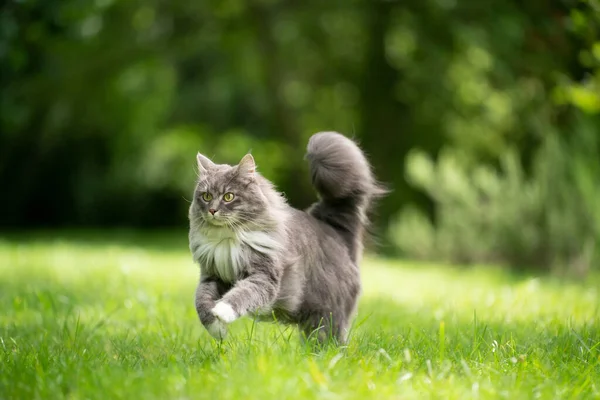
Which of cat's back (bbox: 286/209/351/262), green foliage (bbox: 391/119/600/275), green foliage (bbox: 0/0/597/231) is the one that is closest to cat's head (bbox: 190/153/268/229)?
cat's back (bbox: 286/209/351/262)

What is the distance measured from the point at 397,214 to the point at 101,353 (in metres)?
10.1

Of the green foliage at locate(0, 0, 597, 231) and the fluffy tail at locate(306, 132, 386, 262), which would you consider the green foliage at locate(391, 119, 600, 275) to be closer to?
the green foliage at locate(0, 0, 597, 231)

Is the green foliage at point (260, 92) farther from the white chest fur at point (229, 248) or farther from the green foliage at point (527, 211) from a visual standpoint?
the white chest fur at point (229, 248)

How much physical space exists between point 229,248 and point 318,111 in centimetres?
1281

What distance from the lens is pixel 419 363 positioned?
136 inches

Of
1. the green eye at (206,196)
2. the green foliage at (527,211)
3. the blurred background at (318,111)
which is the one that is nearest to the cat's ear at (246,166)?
the green eye at (206,196)

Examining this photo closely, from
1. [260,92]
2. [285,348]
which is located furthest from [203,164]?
[260,92]

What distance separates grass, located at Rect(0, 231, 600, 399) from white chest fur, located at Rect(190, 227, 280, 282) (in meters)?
0.34

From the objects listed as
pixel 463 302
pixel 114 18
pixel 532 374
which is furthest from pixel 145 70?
pixel 532 374

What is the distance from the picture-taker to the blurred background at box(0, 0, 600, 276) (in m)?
9.48

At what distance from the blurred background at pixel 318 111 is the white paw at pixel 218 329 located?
445cm

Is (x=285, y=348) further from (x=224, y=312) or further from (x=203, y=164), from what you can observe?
(x=203, y=164)

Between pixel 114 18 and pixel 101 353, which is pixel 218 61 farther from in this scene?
pixel 101 353

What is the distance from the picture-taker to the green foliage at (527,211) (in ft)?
29.1
